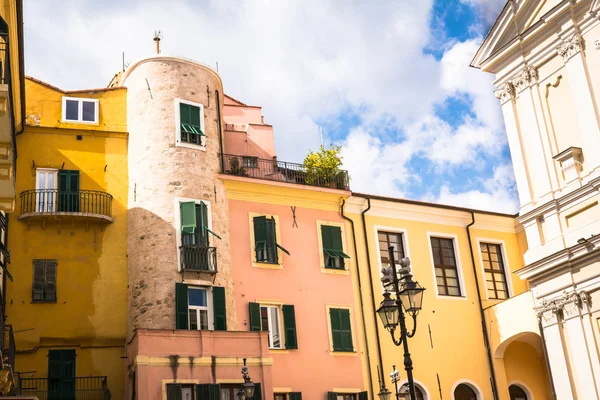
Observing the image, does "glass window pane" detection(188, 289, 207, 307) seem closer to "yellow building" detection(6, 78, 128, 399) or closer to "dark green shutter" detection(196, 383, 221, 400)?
"yellow building" detection(6, 78, 128, 399)

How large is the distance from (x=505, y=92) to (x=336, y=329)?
1001 cm

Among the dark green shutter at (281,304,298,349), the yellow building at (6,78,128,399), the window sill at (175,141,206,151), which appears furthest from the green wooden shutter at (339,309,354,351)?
the yellow building at (6,78,128,399)

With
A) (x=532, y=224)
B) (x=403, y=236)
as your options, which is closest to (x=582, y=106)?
(x=532, y=224)

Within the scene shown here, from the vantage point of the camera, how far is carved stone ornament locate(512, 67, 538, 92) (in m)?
28.1

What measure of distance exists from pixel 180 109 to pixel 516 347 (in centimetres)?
1498

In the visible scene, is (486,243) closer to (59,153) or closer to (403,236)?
(403,236)

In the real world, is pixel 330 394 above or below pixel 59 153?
below

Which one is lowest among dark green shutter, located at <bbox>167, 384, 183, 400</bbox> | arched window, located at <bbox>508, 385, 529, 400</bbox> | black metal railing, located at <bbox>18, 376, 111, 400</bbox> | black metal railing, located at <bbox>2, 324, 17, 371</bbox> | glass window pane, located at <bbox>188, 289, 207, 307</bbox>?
arched window, located at <bbox>508, 385, 529, 400</bbox>

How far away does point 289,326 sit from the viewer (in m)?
26.9

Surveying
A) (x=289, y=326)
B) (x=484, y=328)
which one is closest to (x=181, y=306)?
(x=289, y=326)

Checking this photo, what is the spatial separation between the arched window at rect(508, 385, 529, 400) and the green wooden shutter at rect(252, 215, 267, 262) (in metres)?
10.7

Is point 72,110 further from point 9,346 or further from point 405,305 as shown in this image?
point 405,305

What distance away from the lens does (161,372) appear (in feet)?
76.5

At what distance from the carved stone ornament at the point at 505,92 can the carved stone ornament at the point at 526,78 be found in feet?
1.15
